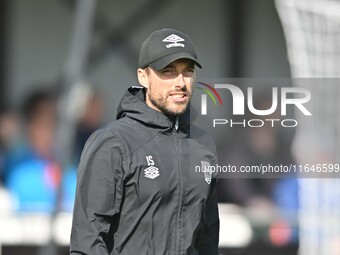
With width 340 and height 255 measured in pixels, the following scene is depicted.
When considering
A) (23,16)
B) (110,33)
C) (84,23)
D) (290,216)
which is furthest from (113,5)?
(290,216)

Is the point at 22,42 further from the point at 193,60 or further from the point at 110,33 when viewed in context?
the point at 193,60

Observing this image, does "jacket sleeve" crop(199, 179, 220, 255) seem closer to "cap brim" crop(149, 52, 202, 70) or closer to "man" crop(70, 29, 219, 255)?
"man" crop(70, 29, 219, 255)

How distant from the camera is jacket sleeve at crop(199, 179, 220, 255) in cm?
352

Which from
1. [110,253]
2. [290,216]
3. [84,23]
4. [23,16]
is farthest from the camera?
[23,16]

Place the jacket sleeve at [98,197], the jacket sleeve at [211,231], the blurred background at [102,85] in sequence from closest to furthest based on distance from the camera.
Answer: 1. the jacket sleeve at [98,197]
2. the jacket sleeve at [211,231]
3. the blurred background at [102,85]

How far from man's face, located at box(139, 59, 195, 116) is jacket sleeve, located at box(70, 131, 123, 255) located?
8.6 inches

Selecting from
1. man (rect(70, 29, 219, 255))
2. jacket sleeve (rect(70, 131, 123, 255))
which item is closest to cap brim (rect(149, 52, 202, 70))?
man (rect(70, 29, 219, 255))

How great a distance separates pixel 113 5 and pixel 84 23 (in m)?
1.47

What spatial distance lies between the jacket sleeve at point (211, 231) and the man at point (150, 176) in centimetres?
8

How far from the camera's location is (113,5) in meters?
8.59

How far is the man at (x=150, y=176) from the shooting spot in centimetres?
326

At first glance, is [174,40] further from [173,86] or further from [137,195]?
[137,195]

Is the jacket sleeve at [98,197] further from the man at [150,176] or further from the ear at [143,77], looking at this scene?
the ear at [143,77]

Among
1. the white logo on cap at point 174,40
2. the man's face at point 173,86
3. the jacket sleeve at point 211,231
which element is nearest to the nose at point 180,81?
the man's face at point 173,86
